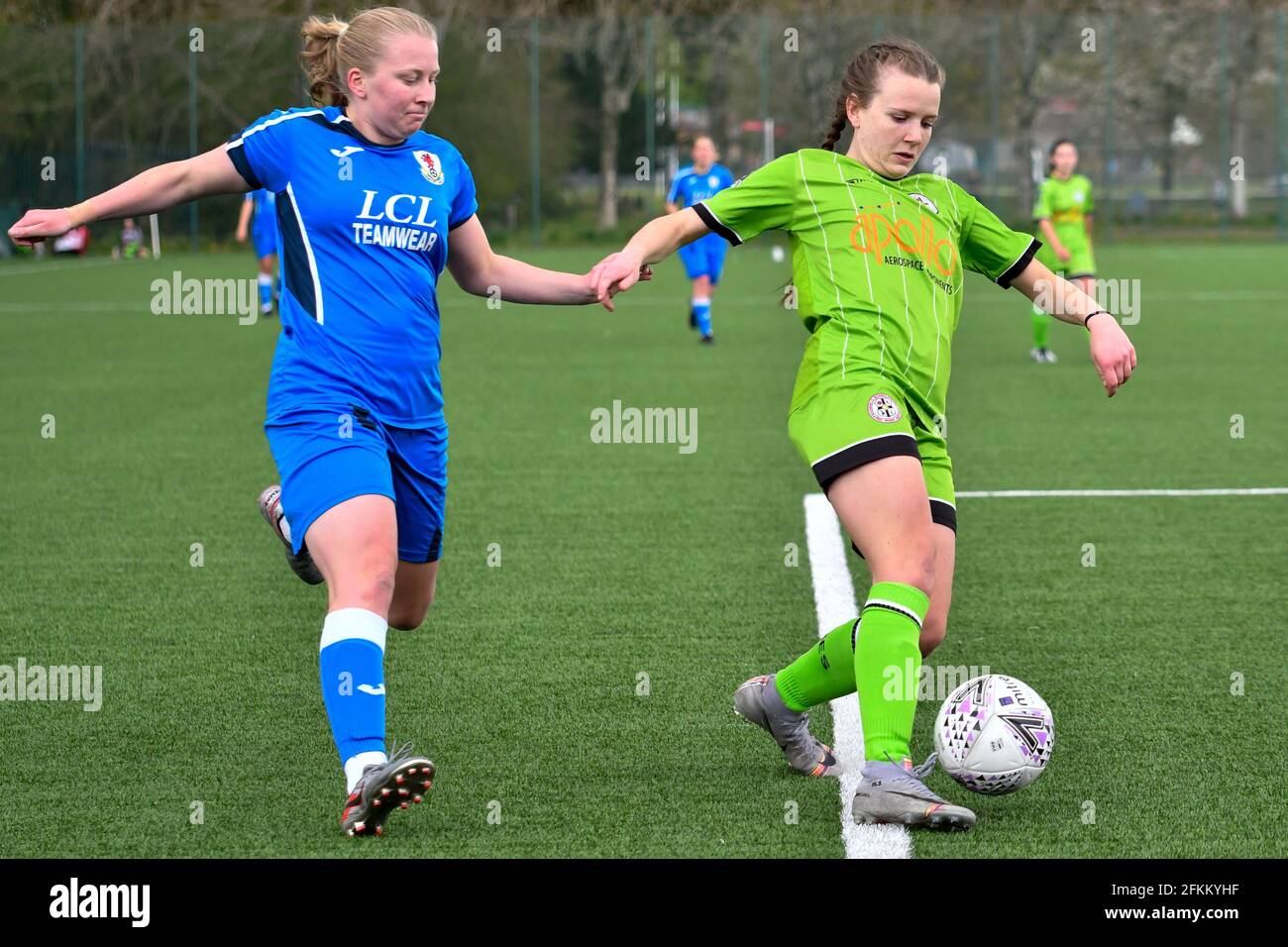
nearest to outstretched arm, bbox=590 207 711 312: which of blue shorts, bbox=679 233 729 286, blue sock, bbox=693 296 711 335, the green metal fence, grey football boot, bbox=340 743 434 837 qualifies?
grey football boot, bbox=340 743 434 837

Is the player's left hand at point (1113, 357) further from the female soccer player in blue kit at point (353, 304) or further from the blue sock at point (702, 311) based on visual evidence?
the blue sock at point (702, 311)

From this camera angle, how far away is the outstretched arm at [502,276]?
4805 millimetres

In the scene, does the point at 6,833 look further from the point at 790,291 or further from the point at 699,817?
the point at 790,291

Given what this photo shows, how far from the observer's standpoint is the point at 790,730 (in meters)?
4.78

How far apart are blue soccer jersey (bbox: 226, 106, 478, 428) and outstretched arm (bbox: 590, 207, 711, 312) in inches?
17.9

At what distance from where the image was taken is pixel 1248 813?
14.5 ft

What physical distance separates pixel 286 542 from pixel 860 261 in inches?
63.5

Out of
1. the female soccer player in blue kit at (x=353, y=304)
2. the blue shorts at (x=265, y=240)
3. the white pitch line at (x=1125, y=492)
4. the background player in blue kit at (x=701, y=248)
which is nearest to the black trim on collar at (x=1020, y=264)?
the female soccer player in blue kit at (x=353, y=304)

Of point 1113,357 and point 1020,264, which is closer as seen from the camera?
point 1113,357

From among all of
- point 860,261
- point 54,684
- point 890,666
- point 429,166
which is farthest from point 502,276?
point 54,684

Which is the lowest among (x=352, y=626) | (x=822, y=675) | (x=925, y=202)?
(x=822, y=675)

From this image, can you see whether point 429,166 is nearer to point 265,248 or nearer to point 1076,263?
point 1076,263

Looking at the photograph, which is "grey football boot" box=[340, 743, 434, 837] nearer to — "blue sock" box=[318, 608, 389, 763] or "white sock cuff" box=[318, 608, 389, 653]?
"blue sock" box=[318, 608, 389, 763]
